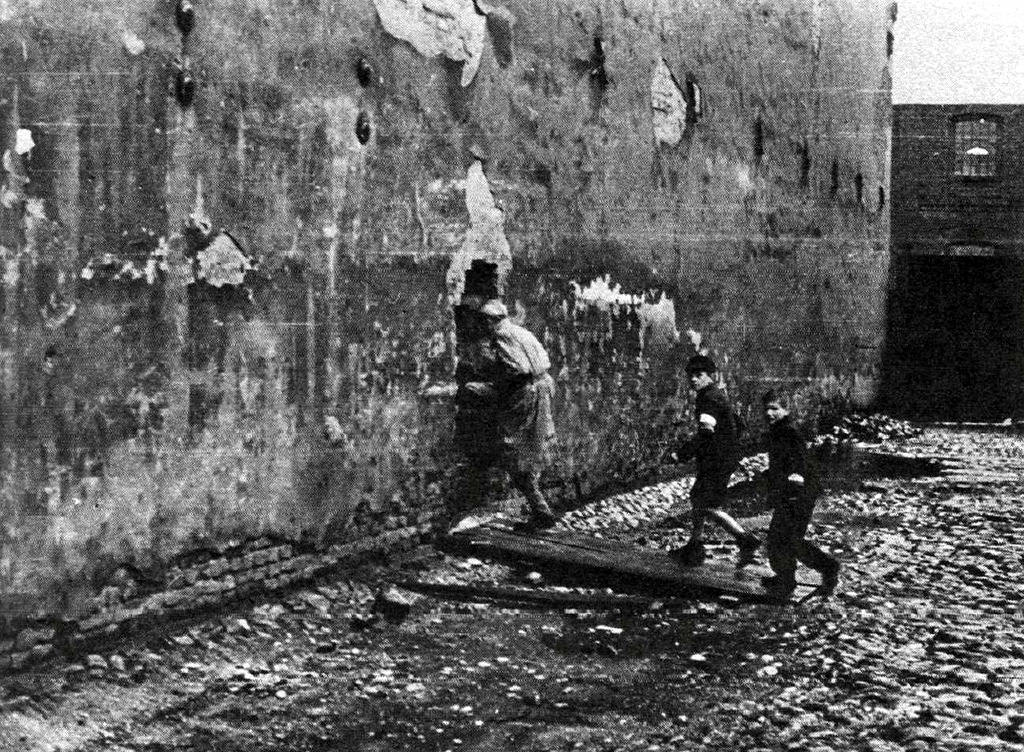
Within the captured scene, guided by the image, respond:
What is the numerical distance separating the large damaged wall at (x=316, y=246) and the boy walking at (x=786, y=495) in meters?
2.03

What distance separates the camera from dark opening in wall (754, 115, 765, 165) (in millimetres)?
11645

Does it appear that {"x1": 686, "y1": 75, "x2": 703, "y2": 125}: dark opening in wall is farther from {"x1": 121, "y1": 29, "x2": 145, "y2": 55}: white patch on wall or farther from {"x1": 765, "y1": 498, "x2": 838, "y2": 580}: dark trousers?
{"x1": 121, "y1": 29, "x2": 145, "y2": 55}: white patch on wall

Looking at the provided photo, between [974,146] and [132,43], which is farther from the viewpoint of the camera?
[974,146]

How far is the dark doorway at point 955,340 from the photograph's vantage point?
1828 cm

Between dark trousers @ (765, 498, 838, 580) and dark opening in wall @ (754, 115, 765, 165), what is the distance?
5980 mm

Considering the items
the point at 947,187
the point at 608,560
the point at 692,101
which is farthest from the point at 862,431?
the point at 608,560

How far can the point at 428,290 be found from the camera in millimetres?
7164

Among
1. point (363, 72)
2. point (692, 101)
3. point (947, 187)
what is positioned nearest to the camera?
point (363, 72)

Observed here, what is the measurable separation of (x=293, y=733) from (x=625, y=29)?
21.2ft

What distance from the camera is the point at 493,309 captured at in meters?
7.61

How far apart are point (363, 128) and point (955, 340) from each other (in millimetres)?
14317

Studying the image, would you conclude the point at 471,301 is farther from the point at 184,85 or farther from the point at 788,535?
the point at 184,85

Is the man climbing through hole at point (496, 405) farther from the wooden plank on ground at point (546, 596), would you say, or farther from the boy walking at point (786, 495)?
the boy walking at point (786, 495)

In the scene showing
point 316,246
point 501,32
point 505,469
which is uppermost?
point 501,32
